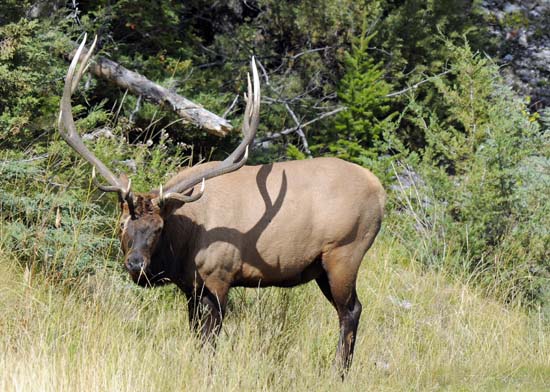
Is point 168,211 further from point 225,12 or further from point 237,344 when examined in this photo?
point 225,12

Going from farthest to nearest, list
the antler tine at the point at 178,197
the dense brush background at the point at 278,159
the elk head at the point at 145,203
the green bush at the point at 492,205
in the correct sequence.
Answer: the green bush at the point at 492,205
the dense brush background at the point at 278,159
the antler tine at the point at 178,197
the elk head at the point at 145,203

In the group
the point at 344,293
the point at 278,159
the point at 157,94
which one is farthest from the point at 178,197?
the point at 278,159

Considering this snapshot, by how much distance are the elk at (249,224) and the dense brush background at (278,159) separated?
45 centimetres

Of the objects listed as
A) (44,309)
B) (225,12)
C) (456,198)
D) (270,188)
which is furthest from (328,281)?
(225,12)

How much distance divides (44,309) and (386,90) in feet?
22.2

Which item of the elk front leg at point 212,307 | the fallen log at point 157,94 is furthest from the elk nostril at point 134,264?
the fallen log at point 157,94

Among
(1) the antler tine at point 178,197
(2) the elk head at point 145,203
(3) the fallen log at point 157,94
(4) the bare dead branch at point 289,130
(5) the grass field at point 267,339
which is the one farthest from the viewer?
(4) the bare dead branch at point 289,130

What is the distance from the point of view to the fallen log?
9.98 metres

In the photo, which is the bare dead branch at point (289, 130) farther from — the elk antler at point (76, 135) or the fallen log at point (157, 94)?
the elk antler at point (76, 135)

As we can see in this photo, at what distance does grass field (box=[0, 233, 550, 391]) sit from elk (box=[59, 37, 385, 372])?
16.1 inches

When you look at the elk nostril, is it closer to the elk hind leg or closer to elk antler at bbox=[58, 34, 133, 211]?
elk antler at bbox=[58, 34, 133, 211]

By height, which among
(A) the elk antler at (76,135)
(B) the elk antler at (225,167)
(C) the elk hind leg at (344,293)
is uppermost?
(A) the elk antler at (76,135)

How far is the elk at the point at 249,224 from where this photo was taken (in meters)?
6.75

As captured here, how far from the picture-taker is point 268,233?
700 centimetres
